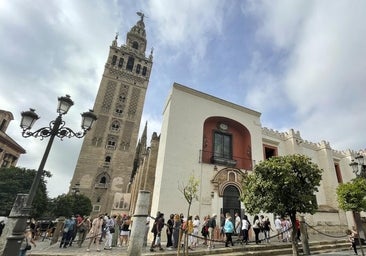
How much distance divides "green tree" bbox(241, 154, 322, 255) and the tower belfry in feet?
92.8

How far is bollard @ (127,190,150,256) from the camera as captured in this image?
6391 mm

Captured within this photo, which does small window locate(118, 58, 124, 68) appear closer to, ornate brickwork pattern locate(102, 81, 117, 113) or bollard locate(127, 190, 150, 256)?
ornate brickwork pattern locate(102, 81, 117, 113)

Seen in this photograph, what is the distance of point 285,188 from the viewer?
8148 mm

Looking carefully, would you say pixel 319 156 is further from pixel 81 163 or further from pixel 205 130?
pixel 81 163

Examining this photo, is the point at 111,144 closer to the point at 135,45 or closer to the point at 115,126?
the point at 115,126

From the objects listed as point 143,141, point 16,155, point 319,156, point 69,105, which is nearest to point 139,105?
point 143,141

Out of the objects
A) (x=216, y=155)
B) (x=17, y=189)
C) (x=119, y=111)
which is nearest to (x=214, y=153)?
(x=216, y=155)

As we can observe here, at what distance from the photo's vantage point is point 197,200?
12.2 metres

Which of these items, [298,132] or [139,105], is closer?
[298,132]

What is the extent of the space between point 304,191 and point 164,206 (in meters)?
6.83

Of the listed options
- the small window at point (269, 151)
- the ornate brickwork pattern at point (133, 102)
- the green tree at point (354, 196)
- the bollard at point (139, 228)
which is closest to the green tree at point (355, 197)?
the green tree at point (354, 196)

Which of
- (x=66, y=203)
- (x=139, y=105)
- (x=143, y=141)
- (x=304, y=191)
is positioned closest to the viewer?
(x=304, y=191)

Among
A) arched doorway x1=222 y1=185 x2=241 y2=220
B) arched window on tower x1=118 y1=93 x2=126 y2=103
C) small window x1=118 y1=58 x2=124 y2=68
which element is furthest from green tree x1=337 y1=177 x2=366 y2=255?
small window x1=118 y1=58 x2=124 y2=68

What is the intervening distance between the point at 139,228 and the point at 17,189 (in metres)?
22.6
